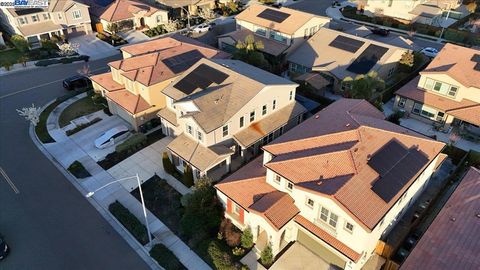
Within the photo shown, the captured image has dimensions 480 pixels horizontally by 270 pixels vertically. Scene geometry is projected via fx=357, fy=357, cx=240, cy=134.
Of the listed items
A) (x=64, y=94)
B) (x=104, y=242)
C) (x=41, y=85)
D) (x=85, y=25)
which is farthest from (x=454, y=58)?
(x=85, y=25)

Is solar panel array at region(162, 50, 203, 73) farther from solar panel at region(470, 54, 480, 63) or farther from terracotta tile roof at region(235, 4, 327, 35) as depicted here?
solar panel at region(470, 54, 480, 63)

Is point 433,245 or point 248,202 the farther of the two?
point 248,202

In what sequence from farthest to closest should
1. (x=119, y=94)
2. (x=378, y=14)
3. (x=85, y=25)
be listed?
(x=378, y=14) < (x=85, y=25) < (x=119, y=94)

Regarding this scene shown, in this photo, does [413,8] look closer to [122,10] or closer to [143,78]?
[122,10]

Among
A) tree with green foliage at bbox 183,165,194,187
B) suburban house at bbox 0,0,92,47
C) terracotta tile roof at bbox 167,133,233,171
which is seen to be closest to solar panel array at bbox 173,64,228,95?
terracotta tile roof at bbox 167,133,233,171

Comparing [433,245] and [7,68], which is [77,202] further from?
[7,68]

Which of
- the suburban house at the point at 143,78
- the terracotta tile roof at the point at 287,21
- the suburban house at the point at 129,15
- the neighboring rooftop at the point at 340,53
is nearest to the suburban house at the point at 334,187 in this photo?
the suburban house at the point at 143,78

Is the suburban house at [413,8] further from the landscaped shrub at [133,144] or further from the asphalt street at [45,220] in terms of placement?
A: the asphalt street at [45,220]
